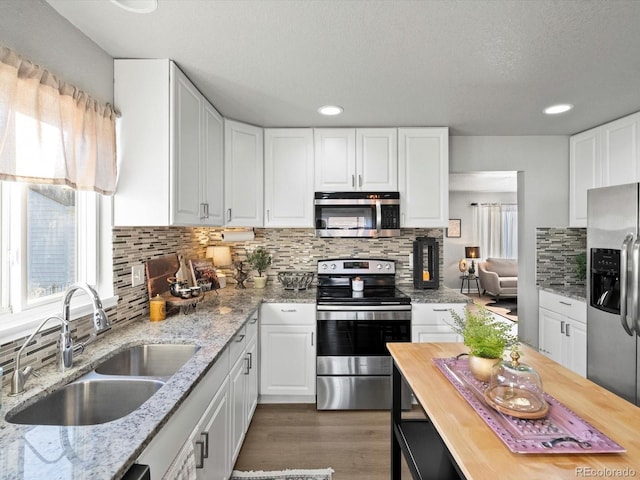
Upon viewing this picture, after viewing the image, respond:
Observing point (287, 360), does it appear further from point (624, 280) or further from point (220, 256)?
point (624, 280)

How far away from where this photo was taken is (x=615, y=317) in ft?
7.50

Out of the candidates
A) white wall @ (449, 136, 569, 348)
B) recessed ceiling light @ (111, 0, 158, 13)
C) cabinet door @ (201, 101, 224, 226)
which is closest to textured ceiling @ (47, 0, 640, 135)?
recessed ceiling light @ (111, 0, 158, 13)

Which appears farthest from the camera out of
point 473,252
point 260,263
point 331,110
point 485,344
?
point 473,252

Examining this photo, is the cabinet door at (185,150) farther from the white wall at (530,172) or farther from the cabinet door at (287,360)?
the white wall at (530,172)

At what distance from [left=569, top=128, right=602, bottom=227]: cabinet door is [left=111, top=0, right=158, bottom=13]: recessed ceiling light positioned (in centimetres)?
344

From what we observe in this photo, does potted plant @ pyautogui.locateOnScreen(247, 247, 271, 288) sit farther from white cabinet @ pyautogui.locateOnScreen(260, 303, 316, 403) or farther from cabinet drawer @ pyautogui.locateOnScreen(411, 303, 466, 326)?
cabinet drawer @ pyautogui.locateOnScreen(411, 303, 466, 326)

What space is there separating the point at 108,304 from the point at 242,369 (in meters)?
0.86

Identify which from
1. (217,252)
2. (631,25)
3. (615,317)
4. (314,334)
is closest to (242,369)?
(314,334)

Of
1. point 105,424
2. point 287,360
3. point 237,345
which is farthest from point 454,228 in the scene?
point 105,424

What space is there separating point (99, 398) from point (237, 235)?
207cm

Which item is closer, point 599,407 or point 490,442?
point 490,442

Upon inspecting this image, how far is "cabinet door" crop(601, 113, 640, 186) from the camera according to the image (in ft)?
8.74

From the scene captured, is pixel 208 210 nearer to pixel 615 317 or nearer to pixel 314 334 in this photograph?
pixel 314 334

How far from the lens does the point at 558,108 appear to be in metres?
2.55
